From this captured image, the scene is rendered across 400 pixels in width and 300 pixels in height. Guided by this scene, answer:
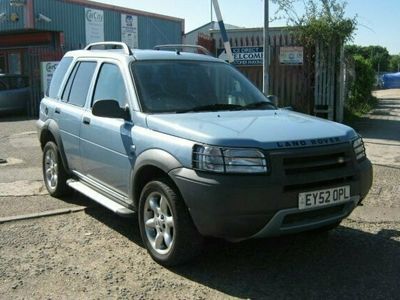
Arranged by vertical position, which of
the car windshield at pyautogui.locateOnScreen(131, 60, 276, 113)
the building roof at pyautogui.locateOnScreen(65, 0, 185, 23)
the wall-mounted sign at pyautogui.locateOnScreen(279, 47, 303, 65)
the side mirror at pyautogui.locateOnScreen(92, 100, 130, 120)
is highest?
the building roof at pyautogui.locateOnScreen(65, 0, 185, 23)

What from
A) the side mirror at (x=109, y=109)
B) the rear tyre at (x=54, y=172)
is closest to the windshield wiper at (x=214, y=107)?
the side mirror at (x=109, y=109)

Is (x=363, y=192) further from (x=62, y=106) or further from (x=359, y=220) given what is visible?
(x=62, y=106)

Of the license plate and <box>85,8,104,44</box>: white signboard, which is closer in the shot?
the license plate

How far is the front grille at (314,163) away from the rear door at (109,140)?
58.5 inches

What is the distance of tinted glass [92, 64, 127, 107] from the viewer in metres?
5.32

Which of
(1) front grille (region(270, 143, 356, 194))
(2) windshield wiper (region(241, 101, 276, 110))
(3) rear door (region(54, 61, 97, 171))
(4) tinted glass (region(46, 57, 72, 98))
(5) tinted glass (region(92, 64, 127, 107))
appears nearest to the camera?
(1) front grille (region(270, 143, 356, 194))

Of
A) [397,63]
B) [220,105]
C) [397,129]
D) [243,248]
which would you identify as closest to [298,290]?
[243,248]

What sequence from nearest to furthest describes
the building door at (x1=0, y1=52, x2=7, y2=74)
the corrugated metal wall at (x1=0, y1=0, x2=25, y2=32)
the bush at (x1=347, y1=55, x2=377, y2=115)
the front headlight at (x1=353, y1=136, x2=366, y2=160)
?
the front headlight at (x1=353, y1=136, x2=366, y2=160) → the bush at (x1=347, y1=55, x2=377, y2=115) → the corrugated metal wall at (x1=0, y1=0, x2=25, y2=32) → the building door at (x1=0, y1=52, x2=7, y2=74)

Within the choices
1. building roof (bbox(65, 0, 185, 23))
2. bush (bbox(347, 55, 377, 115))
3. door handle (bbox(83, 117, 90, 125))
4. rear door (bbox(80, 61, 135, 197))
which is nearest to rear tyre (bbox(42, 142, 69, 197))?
rear door (bbox(80, 61, 135, 197))

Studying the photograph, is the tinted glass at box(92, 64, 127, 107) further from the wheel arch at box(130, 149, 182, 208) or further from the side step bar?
the side step bar

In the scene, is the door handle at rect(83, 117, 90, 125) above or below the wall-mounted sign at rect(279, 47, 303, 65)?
below

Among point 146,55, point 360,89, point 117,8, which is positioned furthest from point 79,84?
point 117,8

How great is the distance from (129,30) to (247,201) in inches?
853

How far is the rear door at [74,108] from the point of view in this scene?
6.04m
